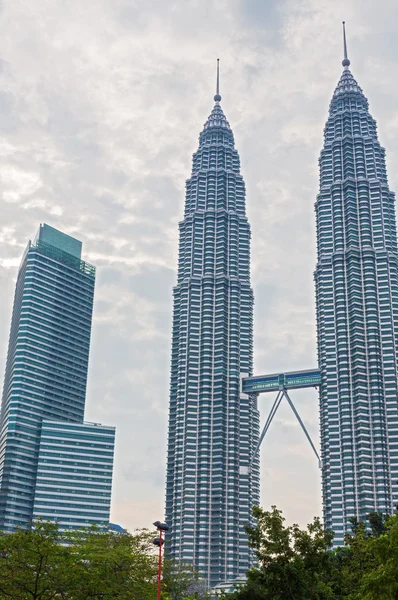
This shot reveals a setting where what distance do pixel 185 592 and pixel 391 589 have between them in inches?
2656

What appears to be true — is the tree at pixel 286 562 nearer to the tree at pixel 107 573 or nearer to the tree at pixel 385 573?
the tree at pixel 107 573

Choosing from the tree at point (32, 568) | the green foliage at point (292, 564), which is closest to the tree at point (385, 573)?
the green foliage at point (292, 564)

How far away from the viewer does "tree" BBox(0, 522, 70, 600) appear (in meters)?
54.6

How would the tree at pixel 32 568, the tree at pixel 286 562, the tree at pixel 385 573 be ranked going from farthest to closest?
the tree at pixel 286 562 < the tree at pixel 32 568 < the tree at pixel 385 573

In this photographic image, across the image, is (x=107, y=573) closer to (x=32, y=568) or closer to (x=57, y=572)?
(x=57, y=572)

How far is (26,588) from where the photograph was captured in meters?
54.7

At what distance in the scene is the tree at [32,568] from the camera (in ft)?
179

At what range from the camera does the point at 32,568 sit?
181ft

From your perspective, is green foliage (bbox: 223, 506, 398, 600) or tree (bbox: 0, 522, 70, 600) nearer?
tree (bbox: 0, 522, 70, 600)

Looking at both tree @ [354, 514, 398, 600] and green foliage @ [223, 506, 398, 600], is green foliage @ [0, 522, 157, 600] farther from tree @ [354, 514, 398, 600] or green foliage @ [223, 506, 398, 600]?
tree @ [354, 514, 398, 600]

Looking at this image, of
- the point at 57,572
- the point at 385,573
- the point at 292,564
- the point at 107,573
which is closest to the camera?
the point at 385,573

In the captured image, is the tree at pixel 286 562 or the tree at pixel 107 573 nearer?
the tree at pixel 107 573

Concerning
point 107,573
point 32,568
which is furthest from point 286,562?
point 32,568

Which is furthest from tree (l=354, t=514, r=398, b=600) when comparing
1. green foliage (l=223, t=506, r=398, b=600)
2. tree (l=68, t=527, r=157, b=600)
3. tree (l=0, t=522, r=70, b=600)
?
tree (l=0, t=522, r=70, b=600)
